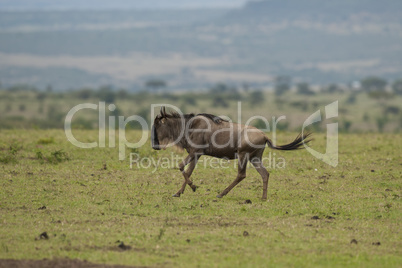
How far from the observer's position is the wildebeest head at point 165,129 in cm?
1323

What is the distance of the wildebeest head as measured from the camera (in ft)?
43.4

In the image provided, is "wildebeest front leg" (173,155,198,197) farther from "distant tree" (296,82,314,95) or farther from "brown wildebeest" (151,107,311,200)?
"distant tree" (296,82,314,95)

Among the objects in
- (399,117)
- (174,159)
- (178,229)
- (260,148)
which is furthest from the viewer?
(399,117)

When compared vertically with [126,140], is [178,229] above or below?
below

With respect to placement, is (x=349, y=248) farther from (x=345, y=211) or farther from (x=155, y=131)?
(x=155, y=131)

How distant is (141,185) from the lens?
44.6 ft

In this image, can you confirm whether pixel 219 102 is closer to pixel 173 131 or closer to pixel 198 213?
pixel 173 131

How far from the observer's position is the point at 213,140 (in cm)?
1277

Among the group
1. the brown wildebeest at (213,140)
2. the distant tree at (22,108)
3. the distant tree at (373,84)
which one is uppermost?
the distant tree at (373,84)

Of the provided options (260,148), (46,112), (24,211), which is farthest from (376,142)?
(46,112)

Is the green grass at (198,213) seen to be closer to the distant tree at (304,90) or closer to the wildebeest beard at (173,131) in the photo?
the wildebeest beard at (173,131)

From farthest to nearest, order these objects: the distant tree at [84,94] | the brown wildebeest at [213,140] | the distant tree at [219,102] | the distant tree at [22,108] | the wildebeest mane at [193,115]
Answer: the distant tree at [84,94] → the distant tree at [219,102] → the distant tree at [22,108] → the wildebeest mane at [193,115] → the brown wildebeest at [213,140]

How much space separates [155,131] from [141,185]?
1.18 meters

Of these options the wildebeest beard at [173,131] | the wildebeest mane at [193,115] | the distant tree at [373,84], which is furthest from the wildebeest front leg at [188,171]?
the distant tree at [373,84]
